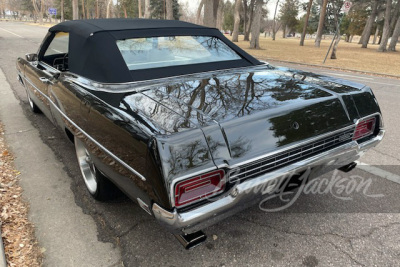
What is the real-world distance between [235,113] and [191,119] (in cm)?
30

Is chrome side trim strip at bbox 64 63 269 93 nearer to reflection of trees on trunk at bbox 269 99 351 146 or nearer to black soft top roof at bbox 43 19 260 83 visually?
black soft top roof at bbox 43 19 260 83

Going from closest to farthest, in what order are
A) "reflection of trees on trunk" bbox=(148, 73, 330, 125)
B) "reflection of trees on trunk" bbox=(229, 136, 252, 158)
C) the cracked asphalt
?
"reflection of trees on trunk" bbox=(229, 136, 252, 158) → "reflection of trees on trunk" bbox=(148, 73, 330, 125) → the cracked asphalt

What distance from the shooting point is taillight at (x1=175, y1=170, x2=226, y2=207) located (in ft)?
5.31

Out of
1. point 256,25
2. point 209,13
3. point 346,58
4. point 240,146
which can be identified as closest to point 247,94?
point 240,146

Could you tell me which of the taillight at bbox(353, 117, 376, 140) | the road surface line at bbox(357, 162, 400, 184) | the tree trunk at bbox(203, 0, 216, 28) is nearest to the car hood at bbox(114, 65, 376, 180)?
the taillight at bbox(353, 117, 376, 140)

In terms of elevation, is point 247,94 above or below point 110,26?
below

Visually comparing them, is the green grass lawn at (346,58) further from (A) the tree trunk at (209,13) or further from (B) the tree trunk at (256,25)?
(A) the tree trunk at (209,13)

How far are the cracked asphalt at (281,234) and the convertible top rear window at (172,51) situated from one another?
4.38ft

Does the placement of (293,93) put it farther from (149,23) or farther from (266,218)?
(149,23)

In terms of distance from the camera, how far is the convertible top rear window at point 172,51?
2678 mm

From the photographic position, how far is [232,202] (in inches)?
68.7

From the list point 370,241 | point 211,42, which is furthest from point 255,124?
point 211,42

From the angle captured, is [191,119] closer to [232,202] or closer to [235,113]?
[235,113]

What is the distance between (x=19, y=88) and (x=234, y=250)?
702 cm
